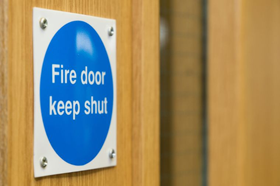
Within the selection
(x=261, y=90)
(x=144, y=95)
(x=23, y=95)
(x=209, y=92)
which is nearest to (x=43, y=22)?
(x=23, y=95)

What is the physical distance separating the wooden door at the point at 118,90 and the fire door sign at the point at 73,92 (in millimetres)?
12

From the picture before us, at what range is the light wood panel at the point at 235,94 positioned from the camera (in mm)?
718

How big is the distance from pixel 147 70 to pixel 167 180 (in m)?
0.20

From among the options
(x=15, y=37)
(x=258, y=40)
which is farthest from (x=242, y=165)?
(x=15, y=37)

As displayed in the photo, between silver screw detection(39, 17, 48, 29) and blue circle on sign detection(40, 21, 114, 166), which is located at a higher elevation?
silver screw detection(39, 17, 48, 29)

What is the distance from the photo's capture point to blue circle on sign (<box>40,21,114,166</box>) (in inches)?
20.1

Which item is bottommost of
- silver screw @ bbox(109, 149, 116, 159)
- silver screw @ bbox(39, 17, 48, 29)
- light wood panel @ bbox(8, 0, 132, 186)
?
silver screw @ bbox(109, 149, 116, 159)

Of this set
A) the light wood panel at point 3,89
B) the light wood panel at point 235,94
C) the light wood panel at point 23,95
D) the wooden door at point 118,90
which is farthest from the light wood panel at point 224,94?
the light wood panel at point 3,89

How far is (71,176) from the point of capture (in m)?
0.54

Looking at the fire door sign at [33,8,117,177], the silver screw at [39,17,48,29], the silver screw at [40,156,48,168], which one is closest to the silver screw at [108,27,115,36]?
the fire door sign at [33,8,117,177]

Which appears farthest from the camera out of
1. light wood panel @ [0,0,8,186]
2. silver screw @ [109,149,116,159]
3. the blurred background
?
the blurred background

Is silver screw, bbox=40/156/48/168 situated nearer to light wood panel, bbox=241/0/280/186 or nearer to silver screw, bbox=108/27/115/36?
silver screw, bbox=108/27/115/36

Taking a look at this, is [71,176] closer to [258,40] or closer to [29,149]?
[29,149]

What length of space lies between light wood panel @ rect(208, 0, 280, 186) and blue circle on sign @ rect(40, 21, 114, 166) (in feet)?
0.81
